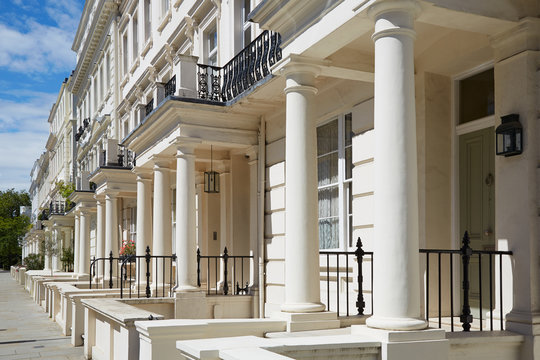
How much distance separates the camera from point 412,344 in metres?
4.91

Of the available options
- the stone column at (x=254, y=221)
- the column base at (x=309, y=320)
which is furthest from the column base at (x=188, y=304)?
the column base at (x=309, y=320)

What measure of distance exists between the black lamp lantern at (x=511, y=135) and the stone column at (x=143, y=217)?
9.60m

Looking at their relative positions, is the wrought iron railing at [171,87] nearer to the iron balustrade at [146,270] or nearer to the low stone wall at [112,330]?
the iron balustrade at [146,270]

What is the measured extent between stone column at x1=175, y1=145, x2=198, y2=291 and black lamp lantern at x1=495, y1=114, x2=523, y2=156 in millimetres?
6273

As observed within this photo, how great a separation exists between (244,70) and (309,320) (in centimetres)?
555

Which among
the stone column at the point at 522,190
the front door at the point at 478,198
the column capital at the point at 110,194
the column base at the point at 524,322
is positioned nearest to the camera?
the column base at the point at 524,322

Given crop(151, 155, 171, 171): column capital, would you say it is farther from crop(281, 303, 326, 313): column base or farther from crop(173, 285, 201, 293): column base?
crop(281, 303, 326, 313): column base

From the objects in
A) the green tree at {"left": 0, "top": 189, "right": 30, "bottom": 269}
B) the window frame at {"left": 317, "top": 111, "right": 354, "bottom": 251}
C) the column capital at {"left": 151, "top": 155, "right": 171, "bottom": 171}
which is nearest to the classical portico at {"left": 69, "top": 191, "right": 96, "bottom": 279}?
the column capital at {"left": 151, "top": 155, "right": 171, "bottom": 171}

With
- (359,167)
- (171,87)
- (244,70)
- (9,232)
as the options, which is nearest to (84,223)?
(171,87)

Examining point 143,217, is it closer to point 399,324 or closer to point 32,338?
point 32,338

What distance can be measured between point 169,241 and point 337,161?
4.60 meters

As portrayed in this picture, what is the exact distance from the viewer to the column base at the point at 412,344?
4871 millimetres

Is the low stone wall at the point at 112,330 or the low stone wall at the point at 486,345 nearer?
the low stone wall at the point at 486,345

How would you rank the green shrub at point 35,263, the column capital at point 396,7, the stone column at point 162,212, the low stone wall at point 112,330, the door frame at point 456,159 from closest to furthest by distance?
the column capital at point 396,7 < the low stone wall at point 112,330 < the door frame at point 456,159 < the stone column at point 162,212 < the green shrub at point 35,263
